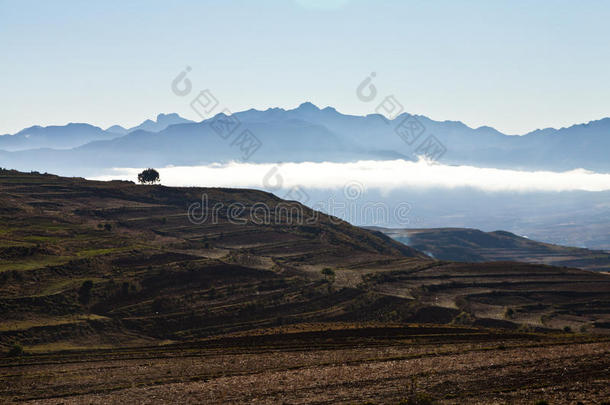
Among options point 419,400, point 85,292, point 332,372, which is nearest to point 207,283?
point 85,292

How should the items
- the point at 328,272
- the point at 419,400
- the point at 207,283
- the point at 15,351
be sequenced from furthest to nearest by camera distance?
the point at 328,272 < the point at 207,283 < the point at 15,351 < the point at 419,400

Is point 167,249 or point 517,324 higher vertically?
point 167,249

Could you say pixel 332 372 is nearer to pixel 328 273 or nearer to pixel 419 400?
pixel 419 400

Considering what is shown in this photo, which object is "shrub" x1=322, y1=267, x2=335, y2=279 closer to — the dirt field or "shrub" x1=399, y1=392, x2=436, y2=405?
the dirt field

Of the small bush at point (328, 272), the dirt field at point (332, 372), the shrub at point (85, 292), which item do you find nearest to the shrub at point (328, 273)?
the small bush at point (328, 272)

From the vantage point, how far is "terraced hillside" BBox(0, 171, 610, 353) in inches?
2970

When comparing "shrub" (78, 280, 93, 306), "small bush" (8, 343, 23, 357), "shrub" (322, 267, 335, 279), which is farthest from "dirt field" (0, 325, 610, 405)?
"shrub" (322, 267, 335, 279)

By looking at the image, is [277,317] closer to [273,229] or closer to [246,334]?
[246,334]

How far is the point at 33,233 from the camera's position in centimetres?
10738

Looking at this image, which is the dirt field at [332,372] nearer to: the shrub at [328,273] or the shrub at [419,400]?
the shrub at [419,400]

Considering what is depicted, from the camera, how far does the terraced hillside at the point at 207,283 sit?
75.4m

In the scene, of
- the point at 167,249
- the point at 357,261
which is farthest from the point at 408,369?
the point at 357,261

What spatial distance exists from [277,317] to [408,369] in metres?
42.0

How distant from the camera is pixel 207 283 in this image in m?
96.2
